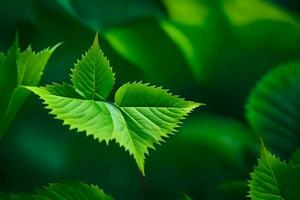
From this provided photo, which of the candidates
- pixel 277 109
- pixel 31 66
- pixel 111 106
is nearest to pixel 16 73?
pixel 31 66

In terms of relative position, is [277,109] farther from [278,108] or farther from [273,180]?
[273,180]

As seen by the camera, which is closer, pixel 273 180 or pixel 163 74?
pixel 273 180

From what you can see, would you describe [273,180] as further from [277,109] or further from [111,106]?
[277,109]

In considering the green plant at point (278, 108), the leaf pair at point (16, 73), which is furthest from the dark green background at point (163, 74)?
the leaf pair at point (16, 73)

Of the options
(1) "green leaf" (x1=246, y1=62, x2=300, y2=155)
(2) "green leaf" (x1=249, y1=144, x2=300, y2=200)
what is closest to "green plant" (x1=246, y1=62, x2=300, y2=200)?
(1) "green leaf" (x1=246, y1=62, x2=300, y2=155)

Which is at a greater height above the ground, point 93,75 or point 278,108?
point 93,75

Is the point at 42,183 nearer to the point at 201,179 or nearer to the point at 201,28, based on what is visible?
the point at 201,179
